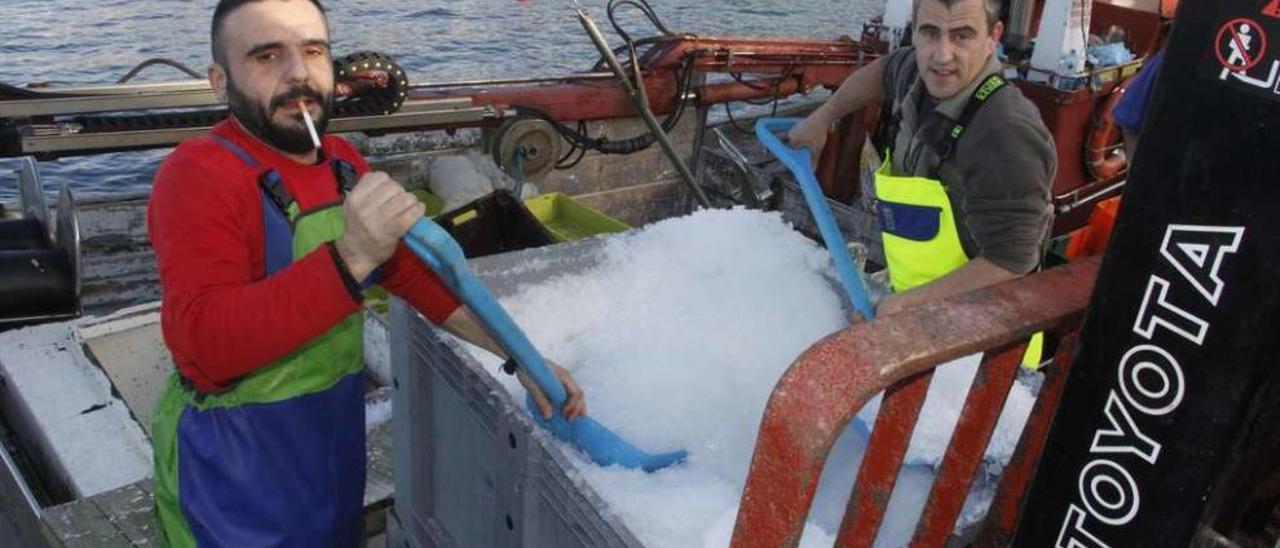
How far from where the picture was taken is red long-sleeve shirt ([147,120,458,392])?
1646 mm

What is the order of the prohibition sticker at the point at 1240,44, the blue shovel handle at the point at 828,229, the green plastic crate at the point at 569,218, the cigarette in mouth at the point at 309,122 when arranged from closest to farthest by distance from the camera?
the prohibition sticker at the point at 1240,44 → the cigarette in mouth at the point at 309,122 → the blue shovel handle at the point at 828,229 → the green plastic crate at the point at 569,218

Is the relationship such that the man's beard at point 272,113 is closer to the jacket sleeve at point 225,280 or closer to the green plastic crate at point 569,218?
the jacket sleeve at point 225,280

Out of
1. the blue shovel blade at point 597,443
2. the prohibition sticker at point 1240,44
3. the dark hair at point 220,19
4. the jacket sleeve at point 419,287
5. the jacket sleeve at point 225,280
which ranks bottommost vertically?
the blue shovel blade at point 597,443

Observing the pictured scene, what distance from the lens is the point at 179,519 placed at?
2088mm

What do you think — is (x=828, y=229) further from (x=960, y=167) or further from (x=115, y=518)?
(x=115, y=518)

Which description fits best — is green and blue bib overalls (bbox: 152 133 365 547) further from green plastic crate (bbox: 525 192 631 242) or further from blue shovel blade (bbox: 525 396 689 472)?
green plastic crate (bbox: 525 192 631 242)

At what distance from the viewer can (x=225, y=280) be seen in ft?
5.75

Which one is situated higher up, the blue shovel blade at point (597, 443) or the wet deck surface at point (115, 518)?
the blue shovel blade at point (597, 443)

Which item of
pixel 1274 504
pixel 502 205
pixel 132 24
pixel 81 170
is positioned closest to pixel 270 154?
pixel 1274 504

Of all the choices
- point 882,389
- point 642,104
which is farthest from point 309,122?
Answer: point 642,104

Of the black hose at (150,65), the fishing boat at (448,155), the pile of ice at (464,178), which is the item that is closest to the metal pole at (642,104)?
the fishing boat at (448,155)

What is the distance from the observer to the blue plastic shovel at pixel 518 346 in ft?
5.05

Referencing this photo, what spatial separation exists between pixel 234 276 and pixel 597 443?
77 cm

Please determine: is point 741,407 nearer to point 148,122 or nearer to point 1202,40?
point 1202,40
